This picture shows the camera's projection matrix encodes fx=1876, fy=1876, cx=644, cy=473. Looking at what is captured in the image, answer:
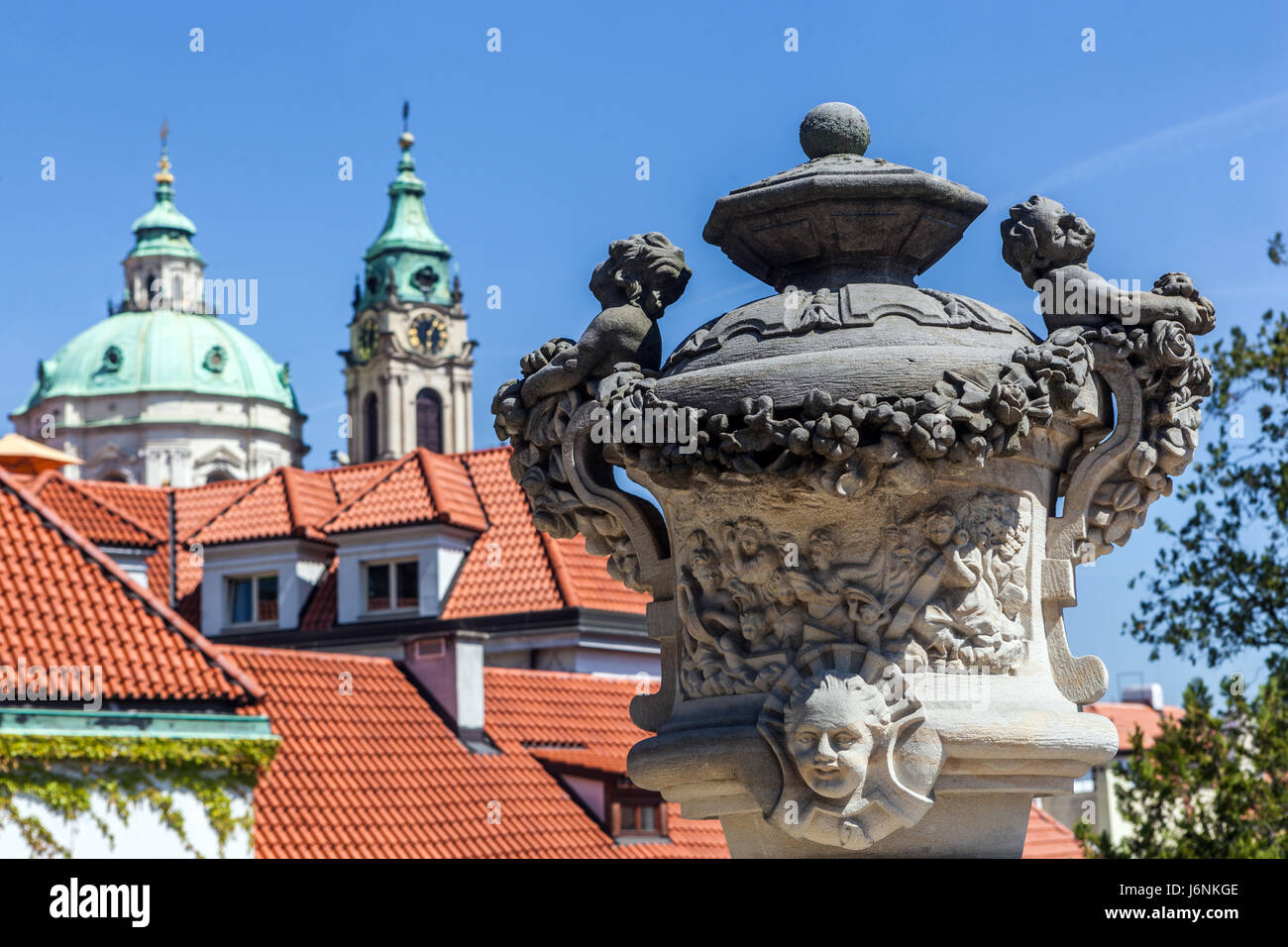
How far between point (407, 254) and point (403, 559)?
263 feet

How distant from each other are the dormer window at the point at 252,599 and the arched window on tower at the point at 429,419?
246 ft

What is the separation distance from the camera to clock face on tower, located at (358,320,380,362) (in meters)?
111

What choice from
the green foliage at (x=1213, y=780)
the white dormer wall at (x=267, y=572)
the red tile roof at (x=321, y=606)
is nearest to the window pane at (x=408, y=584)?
the red tile roof at (x=321, y=606)

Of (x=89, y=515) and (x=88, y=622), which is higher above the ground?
→ (x=89, y=515)

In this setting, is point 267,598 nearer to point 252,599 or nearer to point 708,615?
point 252,599

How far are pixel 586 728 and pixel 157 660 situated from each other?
844cm

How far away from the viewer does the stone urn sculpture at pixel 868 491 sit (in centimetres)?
516

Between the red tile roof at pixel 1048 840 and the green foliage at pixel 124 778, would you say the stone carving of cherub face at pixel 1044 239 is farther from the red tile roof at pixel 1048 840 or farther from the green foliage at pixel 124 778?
the red tile roof at pixel 1048 840

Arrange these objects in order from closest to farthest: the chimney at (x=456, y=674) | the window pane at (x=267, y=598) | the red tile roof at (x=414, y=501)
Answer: the chimney at (x=456, y=674) < the red tile roof at (x=414, y=501) < the window pane at (x=267, y=598)

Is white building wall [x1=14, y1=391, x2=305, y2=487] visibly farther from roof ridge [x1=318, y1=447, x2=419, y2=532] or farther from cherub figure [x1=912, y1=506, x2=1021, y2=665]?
cherub figure [x1=912, y1=506, x2=1021, y2=665]

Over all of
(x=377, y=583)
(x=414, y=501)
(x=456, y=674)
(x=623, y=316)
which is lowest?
(x=456, y=674)

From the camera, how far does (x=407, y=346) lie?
362ft

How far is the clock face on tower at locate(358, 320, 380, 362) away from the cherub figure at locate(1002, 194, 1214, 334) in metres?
107

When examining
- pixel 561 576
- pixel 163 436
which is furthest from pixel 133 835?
pixel 163 436
